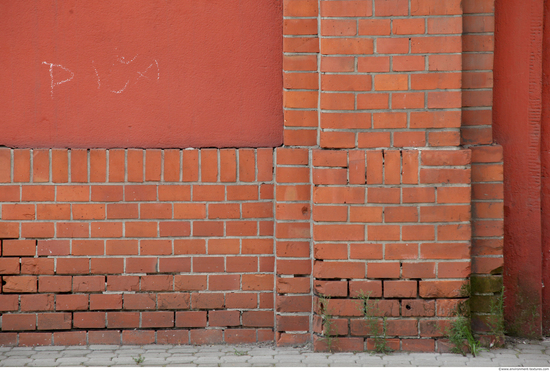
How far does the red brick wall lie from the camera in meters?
2.42

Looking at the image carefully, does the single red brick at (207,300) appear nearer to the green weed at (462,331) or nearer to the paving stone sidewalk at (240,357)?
the paving stone sidewalk at (240,357)

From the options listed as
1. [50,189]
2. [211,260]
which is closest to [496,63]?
[211,260]

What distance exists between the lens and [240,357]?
2.47 meters

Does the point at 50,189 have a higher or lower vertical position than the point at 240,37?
lower

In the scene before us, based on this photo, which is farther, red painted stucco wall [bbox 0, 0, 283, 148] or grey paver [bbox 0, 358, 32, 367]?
red painted stucco wall [bbox 0, 0, 283, 148]

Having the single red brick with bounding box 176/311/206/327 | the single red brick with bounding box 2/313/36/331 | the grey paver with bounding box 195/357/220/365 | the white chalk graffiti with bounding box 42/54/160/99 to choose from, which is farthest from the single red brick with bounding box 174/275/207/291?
the white chalk graffiti with bounding box 42/54/160/99

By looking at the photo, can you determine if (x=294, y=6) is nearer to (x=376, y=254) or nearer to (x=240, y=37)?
(x=240, y=37)

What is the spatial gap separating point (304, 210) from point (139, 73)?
3.79 feet

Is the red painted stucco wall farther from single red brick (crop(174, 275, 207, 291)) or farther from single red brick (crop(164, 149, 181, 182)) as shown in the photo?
single red brick (crop(174, 275, 207, 291))

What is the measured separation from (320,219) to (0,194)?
169 centimetres

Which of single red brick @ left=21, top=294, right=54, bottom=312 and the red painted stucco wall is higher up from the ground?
the red painted stucco wall

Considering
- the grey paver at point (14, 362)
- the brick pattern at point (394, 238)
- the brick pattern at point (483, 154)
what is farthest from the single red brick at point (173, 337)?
the brick pattern at point (483, 154)

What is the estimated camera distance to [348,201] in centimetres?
245

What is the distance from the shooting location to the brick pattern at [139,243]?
101 inches
